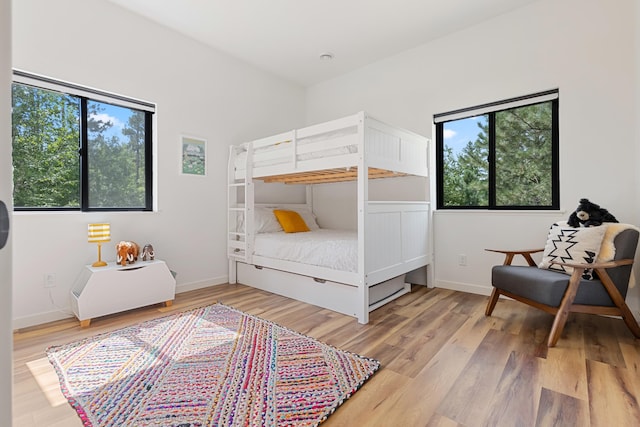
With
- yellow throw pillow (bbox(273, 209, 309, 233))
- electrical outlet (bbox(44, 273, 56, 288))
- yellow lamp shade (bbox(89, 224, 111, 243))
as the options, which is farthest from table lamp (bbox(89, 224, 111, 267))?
yellow throw pillow (bbox(273, 209, 309, 233))

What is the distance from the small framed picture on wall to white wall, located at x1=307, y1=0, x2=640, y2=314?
228cm

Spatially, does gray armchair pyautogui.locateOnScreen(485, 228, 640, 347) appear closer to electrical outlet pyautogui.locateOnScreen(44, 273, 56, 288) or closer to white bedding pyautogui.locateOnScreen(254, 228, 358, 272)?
white bedding pyautogui.locateOnScreen(254, 228, 358, 272)

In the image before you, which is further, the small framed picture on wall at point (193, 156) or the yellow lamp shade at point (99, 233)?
the small framed picture on wall at point (193, 156)

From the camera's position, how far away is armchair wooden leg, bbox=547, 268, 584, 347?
6.73 ft

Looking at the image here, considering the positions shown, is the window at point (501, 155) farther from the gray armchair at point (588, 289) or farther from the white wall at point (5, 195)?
the white wall at point (5, 195)

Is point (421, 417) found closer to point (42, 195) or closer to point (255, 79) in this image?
point (42, 195)

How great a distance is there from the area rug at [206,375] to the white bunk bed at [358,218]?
0.64m

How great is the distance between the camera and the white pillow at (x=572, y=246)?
226 cm

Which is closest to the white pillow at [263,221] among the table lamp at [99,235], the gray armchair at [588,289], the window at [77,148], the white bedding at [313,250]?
the white bedding at [313,250]

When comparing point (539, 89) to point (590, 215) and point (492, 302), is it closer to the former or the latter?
point (590, 215)

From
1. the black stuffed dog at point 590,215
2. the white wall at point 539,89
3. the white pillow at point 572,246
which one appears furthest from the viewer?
the white wall at point 539,89

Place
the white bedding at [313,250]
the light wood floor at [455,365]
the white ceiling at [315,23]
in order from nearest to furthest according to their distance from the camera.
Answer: the light wood floor at [455,365] → the white bedding at [313,250] → the white ceiling at [315,23]

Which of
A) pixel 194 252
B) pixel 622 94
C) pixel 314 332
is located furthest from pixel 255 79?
pixel 622 94

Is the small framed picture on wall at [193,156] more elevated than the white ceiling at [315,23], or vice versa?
the white ceiling at [315,23]
